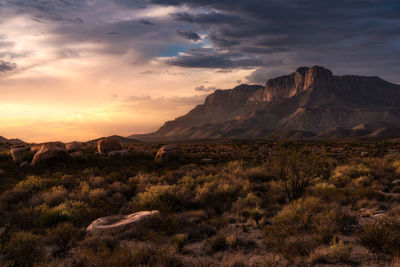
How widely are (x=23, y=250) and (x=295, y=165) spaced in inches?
429

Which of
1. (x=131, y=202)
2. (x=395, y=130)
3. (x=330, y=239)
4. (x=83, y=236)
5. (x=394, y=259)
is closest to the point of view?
(x=394, y=259)

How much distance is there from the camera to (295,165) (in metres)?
12.6

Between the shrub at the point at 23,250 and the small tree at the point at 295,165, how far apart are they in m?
9.67

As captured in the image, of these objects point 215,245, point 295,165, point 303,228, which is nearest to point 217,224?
point 215,245

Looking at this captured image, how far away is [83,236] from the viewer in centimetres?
805

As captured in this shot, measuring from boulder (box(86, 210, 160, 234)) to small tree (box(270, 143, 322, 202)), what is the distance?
6538 millimetres

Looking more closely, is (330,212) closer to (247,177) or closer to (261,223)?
(261,223)

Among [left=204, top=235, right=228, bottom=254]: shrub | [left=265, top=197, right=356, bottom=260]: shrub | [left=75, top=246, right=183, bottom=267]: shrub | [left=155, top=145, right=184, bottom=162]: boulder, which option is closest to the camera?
[left=75, top=246, right=183, bottom=267]: shrub

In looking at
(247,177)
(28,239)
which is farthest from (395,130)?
(28,239)

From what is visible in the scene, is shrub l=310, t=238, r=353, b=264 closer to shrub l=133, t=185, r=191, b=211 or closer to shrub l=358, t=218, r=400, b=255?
shrub l=358, t=218, r=400, b=255

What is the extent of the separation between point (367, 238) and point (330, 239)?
2.91 feet

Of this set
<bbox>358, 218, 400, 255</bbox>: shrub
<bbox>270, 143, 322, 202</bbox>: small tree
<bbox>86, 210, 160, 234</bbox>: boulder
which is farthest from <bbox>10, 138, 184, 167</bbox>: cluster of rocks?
<bbox>358, 218, 400, 255</bbox>: shrub

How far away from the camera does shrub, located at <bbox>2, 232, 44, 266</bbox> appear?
21.0 feet

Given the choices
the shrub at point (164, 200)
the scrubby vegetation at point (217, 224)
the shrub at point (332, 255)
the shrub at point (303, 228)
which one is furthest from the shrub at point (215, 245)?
the shrub at point (164, 200)
